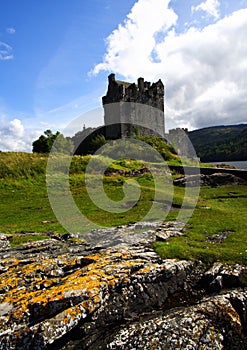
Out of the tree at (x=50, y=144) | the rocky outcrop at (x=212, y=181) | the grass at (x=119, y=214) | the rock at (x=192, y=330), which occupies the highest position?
the tree at (x=50, y=144)

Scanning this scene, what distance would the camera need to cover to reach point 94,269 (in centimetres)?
920

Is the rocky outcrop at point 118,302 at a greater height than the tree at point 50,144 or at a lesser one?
lesser

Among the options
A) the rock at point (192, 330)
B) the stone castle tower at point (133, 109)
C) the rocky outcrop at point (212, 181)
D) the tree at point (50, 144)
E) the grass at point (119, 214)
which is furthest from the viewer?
the stone castle tower at point (133, 109)

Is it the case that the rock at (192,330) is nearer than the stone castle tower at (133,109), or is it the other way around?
the rock at (192,330)

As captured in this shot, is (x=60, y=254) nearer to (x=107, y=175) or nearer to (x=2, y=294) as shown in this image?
(x=2, y=294)

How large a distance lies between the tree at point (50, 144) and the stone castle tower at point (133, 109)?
1842 centimetres

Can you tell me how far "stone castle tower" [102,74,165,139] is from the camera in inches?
3413

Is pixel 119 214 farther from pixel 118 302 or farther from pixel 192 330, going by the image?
pixel 192 330

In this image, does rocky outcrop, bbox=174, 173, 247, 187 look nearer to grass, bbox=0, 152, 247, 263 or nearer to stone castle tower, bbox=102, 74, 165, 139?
grass, bbox=0, 152, 247, 263

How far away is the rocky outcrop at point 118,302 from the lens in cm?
675

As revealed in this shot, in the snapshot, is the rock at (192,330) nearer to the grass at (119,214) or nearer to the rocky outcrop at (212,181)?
the grass at (119,214)

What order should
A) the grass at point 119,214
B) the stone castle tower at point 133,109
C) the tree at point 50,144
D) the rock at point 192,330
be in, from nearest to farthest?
the rock at point 192,330, the grass at point 119,214, the tree at point 50,144, the stone castle tower at point 133,109

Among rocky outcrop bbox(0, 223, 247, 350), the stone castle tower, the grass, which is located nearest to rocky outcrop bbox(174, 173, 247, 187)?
the grass

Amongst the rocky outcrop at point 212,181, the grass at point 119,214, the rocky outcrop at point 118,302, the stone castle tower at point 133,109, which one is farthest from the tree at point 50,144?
the rocky outcrop at point 118,302
